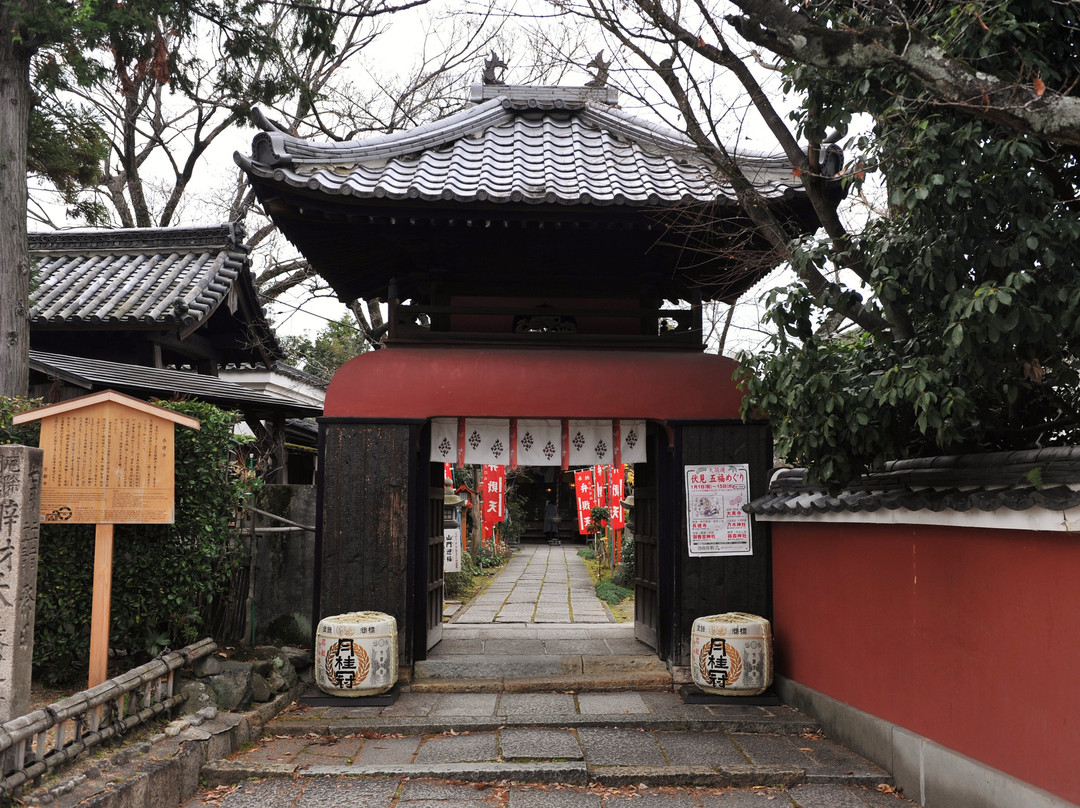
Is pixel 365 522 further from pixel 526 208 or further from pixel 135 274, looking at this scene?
pixel 135 274

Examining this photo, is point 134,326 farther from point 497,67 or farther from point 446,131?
point 497,67

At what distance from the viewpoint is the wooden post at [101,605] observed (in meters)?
6.02

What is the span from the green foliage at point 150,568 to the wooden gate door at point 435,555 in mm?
2715

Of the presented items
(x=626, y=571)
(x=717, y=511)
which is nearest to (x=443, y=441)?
(x=717, y=511)

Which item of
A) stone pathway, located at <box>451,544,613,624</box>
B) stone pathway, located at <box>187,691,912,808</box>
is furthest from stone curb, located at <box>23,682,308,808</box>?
stone pathway, located at <box>451,544,613,624</box>

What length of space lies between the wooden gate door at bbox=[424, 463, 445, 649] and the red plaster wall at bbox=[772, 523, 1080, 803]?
13.7 feet

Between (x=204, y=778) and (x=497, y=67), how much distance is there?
9287 mm

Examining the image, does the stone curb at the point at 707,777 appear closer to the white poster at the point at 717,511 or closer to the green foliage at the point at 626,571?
the white poster at the point at 717,511

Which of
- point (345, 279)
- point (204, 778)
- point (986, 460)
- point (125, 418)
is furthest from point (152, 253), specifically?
point (986, 460)

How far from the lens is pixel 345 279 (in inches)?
390

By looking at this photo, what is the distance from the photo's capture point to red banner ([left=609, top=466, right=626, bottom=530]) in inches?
810

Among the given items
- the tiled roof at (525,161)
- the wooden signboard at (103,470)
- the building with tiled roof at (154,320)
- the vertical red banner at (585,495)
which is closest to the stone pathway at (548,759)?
the wooden signboard at (103,470)

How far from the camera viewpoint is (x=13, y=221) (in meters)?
7.52

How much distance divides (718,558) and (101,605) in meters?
5.77
